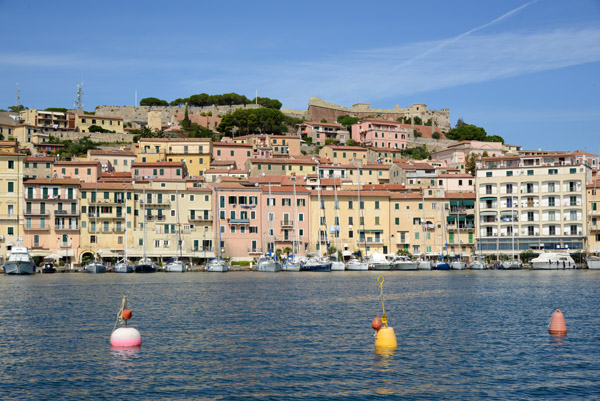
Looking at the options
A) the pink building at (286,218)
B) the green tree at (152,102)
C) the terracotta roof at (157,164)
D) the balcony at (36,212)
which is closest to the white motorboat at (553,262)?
the pink building at (286,218)

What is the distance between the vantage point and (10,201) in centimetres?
8194

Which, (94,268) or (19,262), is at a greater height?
(19,262)

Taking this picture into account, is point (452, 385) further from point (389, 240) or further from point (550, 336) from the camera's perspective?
point (389, 240)

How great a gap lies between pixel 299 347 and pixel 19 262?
53.4 meters

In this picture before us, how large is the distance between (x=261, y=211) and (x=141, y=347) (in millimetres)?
59340

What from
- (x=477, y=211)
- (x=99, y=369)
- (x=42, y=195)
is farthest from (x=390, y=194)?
(x=99, y=369)

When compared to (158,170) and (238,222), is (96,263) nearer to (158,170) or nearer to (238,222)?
(238,222)

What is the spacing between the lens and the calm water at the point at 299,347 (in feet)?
69.2

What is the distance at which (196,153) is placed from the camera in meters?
104

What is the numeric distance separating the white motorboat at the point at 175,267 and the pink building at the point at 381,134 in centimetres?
6102

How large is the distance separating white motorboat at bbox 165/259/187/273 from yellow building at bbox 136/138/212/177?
25.2 m

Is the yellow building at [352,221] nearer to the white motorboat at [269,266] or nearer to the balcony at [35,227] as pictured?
the white motorboat at [269,266]

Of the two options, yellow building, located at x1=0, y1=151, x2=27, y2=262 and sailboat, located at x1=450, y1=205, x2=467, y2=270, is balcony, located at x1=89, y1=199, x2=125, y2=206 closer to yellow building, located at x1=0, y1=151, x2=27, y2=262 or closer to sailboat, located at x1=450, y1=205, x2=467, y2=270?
yellow building, located at x1=0, y1=151, x2=27, y2=262

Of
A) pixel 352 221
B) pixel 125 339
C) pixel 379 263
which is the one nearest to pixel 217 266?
pixel 379 263
